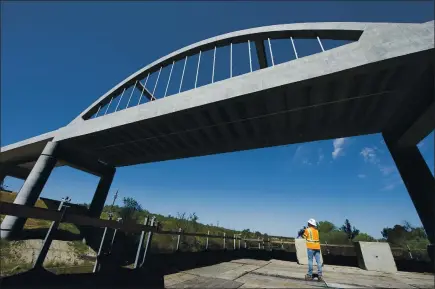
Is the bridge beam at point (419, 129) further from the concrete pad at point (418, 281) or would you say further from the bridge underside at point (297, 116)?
the concrete pad at point (418, 281)

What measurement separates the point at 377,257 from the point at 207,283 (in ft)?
26.2

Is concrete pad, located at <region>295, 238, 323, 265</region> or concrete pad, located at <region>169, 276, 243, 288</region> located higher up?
concrete pad, located at <region>295, 238, 323, 265</region>

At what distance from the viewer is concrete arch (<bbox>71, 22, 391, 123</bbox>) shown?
930 centimetres

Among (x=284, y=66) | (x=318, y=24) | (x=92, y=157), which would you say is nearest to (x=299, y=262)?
(x=284, y=66)

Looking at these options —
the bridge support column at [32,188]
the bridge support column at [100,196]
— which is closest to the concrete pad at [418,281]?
the bridge support column at [32,188]

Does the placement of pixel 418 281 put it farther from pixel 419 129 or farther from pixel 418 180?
pixel 419 129

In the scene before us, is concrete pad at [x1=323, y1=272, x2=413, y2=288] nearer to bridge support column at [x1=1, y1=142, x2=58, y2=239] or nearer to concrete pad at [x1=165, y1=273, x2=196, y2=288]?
concrete pad at [x1=165, y1=273, x2=196, y2=288]

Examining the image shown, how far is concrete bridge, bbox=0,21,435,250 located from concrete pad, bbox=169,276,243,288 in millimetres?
6763

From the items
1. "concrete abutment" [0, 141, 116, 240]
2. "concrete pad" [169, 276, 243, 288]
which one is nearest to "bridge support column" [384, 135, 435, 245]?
"concrete pad" [169, 276, 243, 288]

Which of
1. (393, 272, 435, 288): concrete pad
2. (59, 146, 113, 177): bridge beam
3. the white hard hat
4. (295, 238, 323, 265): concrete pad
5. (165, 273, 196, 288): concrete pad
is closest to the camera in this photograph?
(165, 273, 196, 288): concrete pad

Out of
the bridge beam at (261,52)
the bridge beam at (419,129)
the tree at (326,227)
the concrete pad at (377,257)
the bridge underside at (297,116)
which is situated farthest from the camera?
the tree at (326,227)

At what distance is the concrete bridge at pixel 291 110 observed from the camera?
759cm

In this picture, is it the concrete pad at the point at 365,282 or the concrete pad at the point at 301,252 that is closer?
the concrete pad at the point at 365,282

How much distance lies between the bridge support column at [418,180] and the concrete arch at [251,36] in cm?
617
